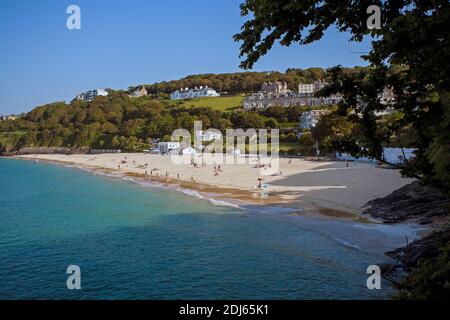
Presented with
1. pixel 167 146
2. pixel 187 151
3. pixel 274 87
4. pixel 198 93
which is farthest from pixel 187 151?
pixel 198 93

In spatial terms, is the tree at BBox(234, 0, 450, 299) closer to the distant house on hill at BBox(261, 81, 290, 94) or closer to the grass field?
the grass field

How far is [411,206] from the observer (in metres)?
22.9

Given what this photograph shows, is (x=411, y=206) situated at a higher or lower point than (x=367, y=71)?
lower

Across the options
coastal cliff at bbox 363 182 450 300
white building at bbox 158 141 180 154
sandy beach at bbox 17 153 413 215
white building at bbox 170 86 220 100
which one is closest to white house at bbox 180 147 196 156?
white building at bbox 158 141 180 154

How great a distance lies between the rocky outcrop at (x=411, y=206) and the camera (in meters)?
20.9

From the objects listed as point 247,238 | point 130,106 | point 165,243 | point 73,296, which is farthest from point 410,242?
point 130,106

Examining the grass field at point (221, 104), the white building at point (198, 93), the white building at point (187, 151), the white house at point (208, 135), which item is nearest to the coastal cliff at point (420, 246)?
the white building at point (187, 151)

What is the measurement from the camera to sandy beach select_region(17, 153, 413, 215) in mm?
29250

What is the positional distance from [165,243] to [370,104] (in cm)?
1449

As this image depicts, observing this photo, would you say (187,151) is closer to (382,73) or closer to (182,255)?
(182,255)

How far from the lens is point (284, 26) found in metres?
6.91

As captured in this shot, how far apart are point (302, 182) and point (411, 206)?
16.2m

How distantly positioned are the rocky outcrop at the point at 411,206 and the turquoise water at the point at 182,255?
2841 millimetres
